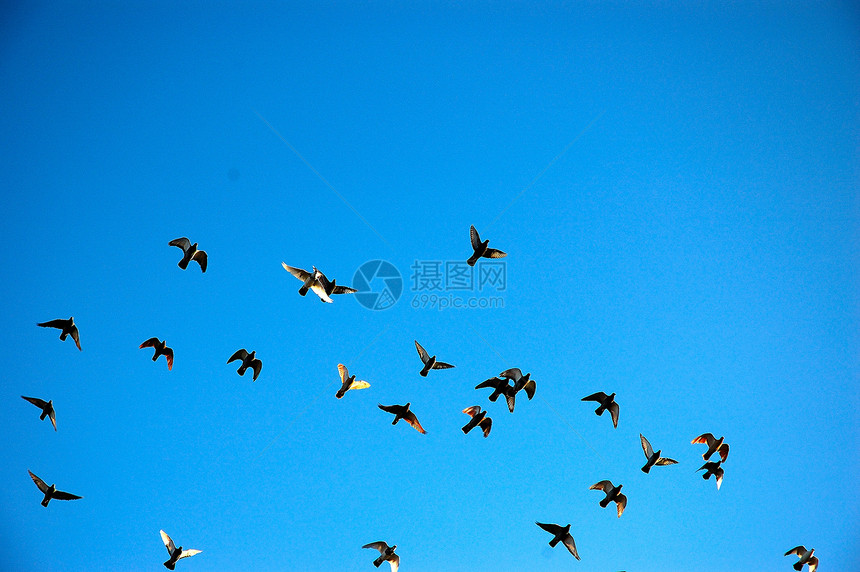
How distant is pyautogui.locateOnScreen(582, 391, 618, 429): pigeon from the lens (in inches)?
484

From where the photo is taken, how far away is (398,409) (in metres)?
12.3

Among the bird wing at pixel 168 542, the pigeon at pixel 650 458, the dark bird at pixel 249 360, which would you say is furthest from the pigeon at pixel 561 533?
the bird wing at pixel 168 542

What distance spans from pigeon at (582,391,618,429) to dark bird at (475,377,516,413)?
1.79 m

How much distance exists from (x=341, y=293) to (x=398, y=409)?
3.15 m

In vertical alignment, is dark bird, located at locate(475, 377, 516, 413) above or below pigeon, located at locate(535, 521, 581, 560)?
above

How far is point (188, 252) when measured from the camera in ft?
39.0

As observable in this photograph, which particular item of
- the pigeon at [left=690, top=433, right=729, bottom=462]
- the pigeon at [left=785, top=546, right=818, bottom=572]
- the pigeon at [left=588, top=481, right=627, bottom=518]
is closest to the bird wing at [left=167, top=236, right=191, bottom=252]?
the pigeon at [left=588, top=481, right=627, bottom=518]

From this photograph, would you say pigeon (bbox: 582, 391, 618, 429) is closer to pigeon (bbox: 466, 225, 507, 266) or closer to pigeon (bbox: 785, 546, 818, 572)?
pigeon (bbox: 466, 225, 507, 266)

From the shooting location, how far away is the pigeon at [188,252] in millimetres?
11633

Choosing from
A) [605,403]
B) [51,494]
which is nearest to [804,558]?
[605,403]

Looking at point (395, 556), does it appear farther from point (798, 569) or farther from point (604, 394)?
point (798, 569)

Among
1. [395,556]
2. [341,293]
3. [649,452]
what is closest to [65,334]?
[341,293]

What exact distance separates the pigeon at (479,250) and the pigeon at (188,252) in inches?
248

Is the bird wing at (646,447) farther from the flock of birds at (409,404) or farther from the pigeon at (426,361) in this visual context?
the pigeon at (426,361)
